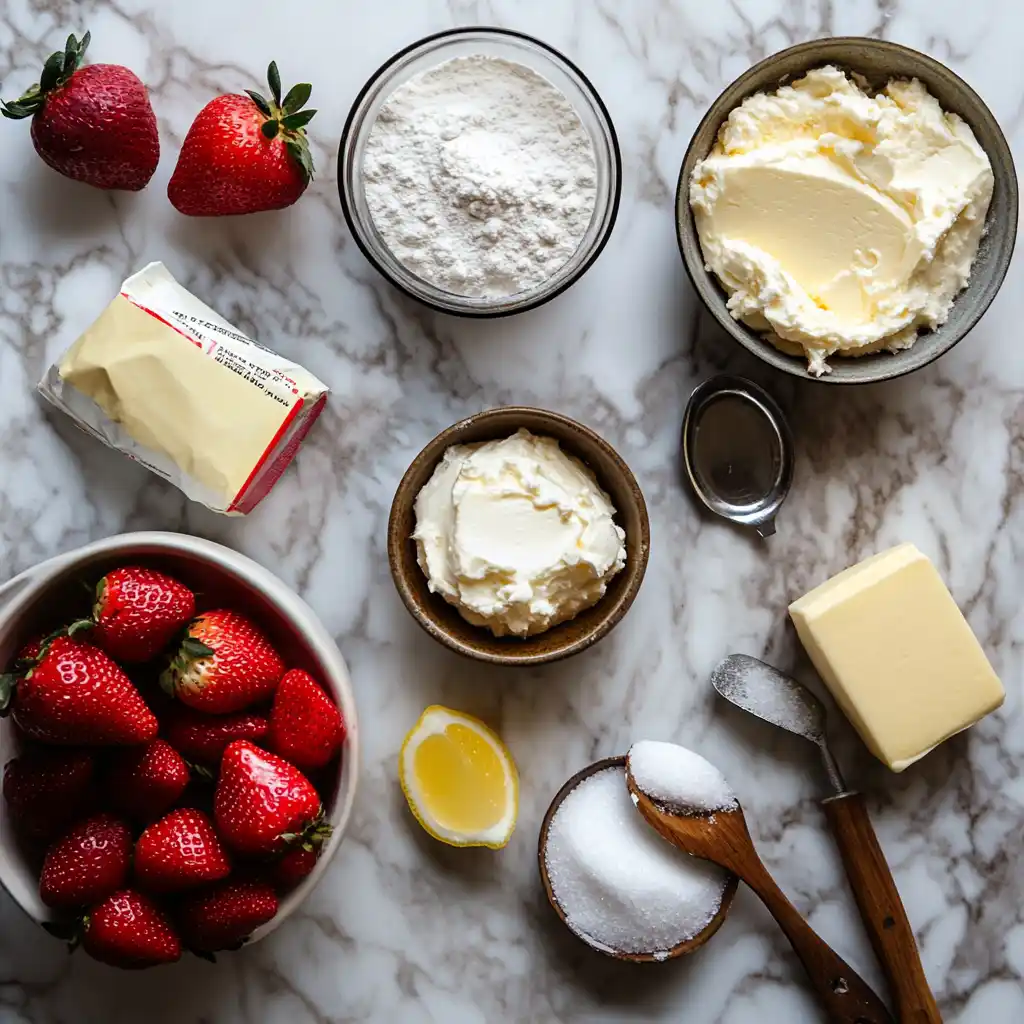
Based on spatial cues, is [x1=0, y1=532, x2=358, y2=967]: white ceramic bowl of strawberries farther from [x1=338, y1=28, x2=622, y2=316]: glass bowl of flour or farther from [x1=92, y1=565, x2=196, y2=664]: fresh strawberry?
[x1=338, y1=28, x2=622, y2=316]: glass bowl of flour

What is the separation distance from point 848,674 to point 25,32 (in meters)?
1.48

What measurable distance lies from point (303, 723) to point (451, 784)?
254 mm

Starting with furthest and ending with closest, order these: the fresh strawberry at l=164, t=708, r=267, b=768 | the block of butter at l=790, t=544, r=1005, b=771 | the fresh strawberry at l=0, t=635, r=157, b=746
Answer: the block of butter at l=790, t=544, r=1005, b=771 < the fresh strawberry at l=164, t=708, r=267, b=768 < the fresh strawberry at l=0, t=635, r=157, b=746

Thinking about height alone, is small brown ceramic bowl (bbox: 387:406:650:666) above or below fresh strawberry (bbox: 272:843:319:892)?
above

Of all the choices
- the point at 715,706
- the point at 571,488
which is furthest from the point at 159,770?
the point at 715,706

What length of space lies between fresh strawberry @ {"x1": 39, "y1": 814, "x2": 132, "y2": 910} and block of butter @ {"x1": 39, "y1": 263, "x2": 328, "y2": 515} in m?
0.44

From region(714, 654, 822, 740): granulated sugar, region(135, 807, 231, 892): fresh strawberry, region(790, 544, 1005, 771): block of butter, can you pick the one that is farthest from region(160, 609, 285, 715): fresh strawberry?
region(790, 544, 1005, 771): block of butter

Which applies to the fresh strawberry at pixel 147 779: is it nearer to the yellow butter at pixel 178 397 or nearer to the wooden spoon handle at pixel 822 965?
the yellow butter at pixel 178 397

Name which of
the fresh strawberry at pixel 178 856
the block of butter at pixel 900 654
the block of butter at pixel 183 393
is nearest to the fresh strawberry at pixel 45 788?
the fresh strawberry at pixel 178 856

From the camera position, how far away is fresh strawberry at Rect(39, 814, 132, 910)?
51.6 inches

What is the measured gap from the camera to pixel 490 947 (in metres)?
1.57

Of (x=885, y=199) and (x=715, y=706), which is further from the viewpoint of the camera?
(x=715, y=706)

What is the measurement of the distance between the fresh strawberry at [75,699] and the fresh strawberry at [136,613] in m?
0.03

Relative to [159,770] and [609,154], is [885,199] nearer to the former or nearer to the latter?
[609,154]
